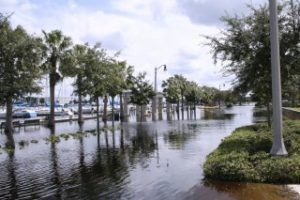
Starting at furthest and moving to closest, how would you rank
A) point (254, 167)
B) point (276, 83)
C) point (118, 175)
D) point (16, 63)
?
point (16, 63) < point (118, 175) < point (276, 83) < point (254, 167)

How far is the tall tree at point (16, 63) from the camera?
86.0 ft

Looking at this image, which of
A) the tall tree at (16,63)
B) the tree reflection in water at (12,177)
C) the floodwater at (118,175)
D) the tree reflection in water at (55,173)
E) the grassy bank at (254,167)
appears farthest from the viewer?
the tall tree at (16,63)

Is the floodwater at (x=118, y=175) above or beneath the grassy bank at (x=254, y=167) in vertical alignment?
beneath

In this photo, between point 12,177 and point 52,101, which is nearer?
point 12,177

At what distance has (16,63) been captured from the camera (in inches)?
1062

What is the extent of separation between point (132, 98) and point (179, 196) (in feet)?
175

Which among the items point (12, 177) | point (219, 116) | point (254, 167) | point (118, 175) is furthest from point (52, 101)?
point (254, 167)

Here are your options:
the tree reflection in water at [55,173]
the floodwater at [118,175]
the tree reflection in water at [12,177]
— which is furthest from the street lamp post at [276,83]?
the tree reflection in water at [12,177]

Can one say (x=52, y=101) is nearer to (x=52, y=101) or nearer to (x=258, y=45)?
(x=52, y=101)

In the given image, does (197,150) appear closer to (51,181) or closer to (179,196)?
(51,181)

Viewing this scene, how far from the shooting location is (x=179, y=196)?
1252 centimetres

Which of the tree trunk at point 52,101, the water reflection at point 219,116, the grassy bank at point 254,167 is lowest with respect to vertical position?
the grassy bank at point 254,167

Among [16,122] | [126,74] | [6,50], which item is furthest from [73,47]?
[6,50]

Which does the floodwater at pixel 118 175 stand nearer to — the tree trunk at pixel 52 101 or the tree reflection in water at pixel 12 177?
the tree reflection in water at pixel 12 177
